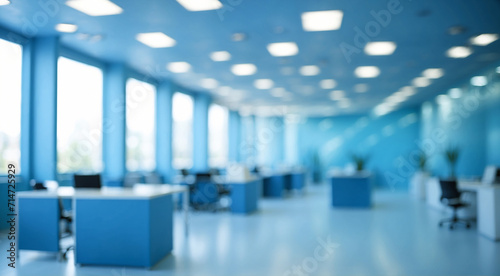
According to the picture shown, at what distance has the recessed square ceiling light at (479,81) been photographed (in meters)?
9.20

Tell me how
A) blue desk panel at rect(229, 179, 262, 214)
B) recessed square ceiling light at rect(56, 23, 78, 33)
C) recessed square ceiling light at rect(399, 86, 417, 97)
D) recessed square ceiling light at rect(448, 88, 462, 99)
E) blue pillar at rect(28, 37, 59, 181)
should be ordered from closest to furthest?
recessed square ceiling light at rect(56, 23, 78, 33) → blue pillar at rect(28, 37, 59, 181) → blue desk panel at rect(229, 179, 262, 214) → recessed square ceiling light at rect(448, 88, 462, 99) → recessed square ceiling light at rect(399, 86, 417, 97)

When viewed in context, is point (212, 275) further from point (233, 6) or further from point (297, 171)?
point (297, 171)

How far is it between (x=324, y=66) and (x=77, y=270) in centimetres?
652

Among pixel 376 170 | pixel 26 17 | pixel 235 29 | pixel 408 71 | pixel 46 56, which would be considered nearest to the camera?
pixel 26 17

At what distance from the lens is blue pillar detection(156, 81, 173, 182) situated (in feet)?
35.2

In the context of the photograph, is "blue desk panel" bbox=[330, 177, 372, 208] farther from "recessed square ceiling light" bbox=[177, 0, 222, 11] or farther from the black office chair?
"recessed square ceiling light" bbox=[177, 0, 222, 11]

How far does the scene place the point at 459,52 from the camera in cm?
768

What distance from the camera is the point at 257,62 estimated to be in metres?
8.52

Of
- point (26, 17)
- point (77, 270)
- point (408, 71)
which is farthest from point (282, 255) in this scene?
point (408, 71)

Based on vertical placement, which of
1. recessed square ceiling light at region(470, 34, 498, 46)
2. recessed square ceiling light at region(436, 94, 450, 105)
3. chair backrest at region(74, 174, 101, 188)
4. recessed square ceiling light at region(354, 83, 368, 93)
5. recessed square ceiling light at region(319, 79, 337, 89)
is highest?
recessed square ceiling light at region(470, 34, 498, 46)

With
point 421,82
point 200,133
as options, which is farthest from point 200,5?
point 200,133

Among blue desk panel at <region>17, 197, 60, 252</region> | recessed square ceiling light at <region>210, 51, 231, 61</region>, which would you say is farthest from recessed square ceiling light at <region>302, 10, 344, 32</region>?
blue desk panel at <region>17, 197, 60, 252</region>

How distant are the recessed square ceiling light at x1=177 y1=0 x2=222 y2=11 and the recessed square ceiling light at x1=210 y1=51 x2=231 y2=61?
2.31 m

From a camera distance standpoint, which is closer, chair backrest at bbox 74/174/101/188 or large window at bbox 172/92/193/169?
chair backrest at bbox 74/174/101/188
